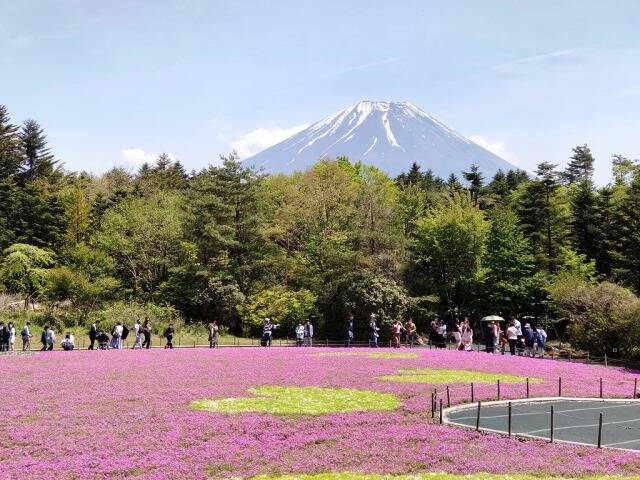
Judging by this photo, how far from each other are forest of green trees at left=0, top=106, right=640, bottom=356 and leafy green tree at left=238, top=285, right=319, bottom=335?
0.40ft

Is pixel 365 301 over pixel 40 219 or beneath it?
beneath

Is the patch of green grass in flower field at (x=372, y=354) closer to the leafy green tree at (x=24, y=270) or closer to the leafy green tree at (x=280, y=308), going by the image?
the leafy green tree at (x=280, y=308)

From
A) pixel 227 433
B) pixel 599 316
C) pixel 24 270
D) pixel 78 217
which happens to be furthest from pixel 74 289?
pixel 599 316

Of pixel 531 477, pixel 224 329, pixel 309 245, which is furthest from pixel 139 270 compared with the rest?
pixel 531 477

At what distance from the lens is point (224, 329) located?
175 ft

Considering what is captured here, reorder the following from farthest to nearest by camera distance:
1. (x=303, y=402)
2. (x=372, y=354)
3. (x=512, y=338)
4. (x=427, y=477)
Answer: (x=512, y=338) → (x=372, y=354) → (x=303, y=402) → (x=427, y=477)

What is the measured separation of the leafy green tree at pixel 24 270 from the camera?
58500 millimetres

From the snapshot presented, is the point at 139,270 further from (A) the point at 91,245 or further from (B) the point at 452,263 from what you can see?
(B) the point at 452,263

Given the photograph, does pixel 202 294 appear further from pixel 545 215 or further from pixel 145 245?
pixel 545 215

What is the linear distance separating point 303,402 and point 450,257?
128 feet

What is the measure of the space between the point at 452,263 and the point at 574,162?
68.0 metres

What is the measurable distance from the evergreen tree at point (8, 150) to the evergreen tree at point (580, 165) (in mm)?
92186

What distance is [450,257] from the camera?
57.2 meters

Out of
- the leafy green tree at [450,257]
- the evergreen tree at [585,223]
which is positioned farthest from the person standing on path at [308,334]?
the evergreen tree at [585,223]
